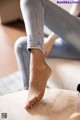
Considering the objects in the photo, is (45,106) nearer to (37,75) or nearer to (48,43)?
(37,75)

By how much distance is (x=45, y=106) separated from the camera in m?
0.96

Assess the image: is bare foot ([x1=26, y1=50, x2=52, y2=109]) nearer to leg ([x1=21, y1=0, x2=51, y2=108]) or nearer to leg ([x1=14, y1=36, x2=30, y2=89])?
leg ([x1=21, y1=0, x2=51, y2=108])

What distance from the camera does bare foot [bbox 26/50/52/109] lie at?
102cm

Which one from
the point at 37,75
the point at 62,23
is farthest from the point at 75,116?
the point at 62,23

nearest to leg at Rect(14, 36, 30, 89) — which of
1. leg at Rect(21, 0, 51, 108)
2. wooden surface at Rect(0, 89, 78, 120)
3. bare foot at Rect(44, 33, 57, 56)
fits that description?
bare foot at Rect(44, 33, 57, 56)

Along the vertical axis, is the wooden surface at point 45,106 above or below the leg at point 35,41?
below

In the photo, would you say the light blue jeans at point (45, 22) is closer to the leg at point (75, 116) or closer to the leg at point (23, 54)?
the leg at point (23, 54)

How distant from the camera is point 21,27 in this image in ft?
8.59

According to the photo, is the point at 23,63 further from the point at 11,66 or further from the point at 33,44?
the point at 11,66

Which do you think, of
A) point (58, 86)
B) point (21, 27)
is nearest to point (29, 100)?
point (58, 86)

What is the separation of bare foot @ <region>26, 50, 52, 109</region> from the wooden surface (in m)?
0.03

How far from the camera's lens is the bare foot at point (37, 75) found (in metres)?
1.02

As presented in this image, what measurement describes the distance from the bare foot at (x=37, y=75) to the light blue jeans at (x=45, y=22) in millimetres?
47

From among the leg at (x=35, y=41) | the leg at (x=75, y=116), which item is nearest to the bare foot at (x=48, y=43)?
the leg at (x=35, y=41)
